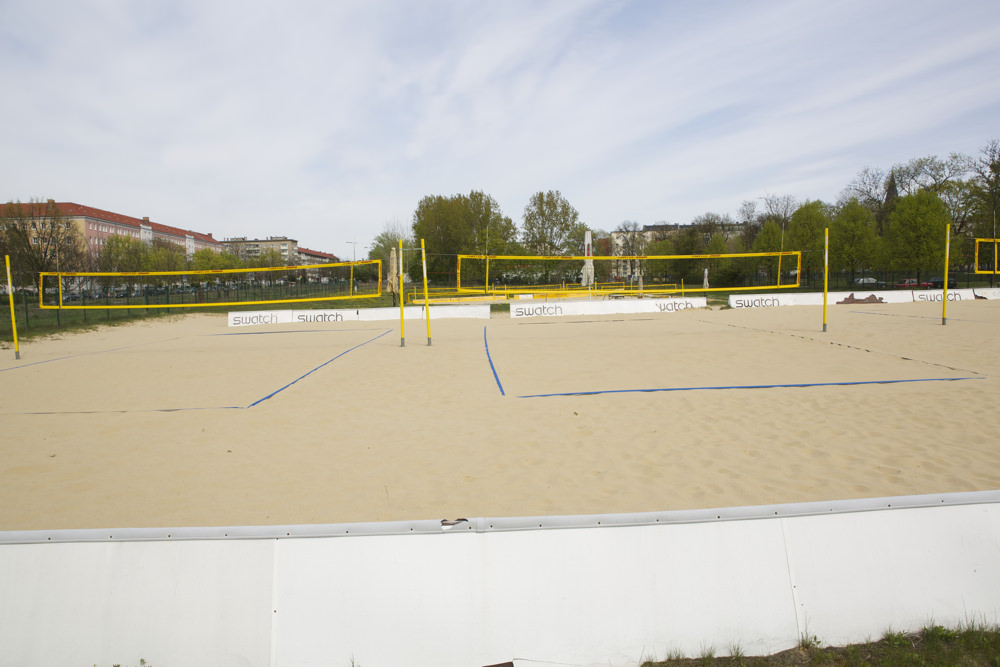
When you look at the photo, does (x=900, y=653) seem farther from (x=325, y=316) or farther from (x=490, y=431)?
(x=325, y=316)

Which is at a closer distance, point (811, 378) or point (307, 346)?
point (811, 378)

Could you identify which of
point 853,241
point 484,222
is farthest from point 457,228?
point 853,241

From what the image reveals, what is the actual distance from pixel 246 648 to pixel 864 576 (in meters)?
2.33

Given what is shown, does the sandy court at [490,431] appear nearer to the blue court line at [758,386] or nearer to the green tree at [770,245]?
the blue court line at [758,386]

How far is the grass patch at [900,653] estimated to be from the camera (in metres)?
1.92

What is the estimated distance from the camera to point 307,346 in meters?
11.9

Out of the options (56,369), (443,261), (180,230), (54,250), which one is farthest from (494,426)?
(180,230)

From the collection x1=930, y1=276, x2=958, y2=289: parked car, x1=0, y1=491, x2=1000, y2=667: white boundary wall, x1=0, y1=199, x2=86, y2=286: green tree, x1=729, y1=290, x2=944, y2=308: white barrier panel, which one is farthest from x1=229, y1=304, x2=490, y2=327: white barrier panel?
x1=930, y1=276, x2=958, y2=289: parked car

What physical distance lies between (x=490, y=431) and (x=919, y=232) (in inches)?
1326

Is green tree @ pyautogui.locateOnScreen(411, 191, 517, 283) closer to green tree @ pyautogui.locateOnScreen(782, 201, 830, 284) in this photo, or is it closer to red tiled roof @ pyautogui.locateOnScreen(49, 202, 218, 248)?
green tree @ pyautogui.locateOnScreen(782, 201, 830, 284)

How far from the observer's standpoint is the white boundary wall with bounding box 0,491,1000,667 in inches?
73.4

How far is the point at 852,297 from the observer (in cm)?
2142

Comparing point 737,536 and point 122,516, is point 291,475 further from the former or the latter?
point 737,536

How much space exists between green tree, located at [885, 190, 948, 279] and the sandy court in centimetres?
2345
